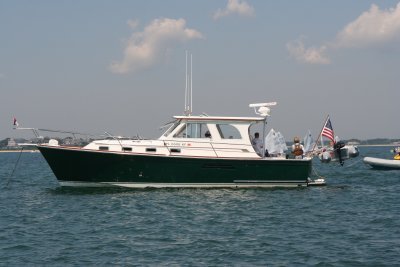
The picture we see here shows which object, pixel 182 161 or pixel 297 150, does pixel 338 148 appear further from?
pixel 182 161

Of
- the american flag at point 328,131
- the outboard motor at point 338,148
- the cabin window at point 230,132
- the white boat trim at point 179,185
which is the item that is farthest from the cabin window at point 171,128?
the outboard motor at point 338,148

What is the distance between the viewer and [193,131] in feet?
73.2

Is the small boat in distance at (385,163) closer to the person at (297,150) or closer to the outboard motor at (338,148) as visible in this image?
the outboard motor at (338,148)

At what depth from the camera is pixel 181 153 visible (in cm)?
2178

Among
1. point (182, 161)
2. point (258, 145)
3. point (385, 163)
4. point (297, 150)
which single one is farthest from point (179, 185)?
point (385, 163)

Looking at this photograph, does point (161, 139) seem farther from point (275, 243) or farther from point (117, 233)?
point (275, 243)

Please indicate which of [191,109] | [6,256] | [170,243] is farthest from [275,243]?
[191,109]

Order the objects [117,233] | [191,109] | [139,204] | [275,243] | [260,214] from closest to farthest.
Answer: [275,243]
[117,233]
[260,214]
[139,204]
[191,109]

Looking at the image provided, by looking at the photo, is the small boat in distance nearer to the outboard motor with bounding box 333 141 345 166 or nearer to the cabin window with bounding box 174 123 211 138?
the outboard motor with bounding box 333 141 345 166

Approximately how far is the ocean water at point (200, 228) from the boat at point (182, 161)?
0.49m

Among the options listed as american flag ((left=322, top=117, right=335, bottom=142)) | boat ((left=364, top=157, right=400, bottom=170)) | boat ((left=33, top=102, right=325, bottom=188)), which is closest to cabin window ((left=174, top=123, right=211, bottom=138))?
boat ((left=33, top=102, right=325, bottom=188))

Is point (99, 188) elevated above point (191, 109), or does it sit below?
below

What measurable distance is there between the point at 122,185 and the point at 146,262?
1060 cm

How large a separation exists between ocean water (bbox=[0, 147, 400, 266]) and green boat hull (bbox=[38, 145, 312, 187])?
1.41 feet
